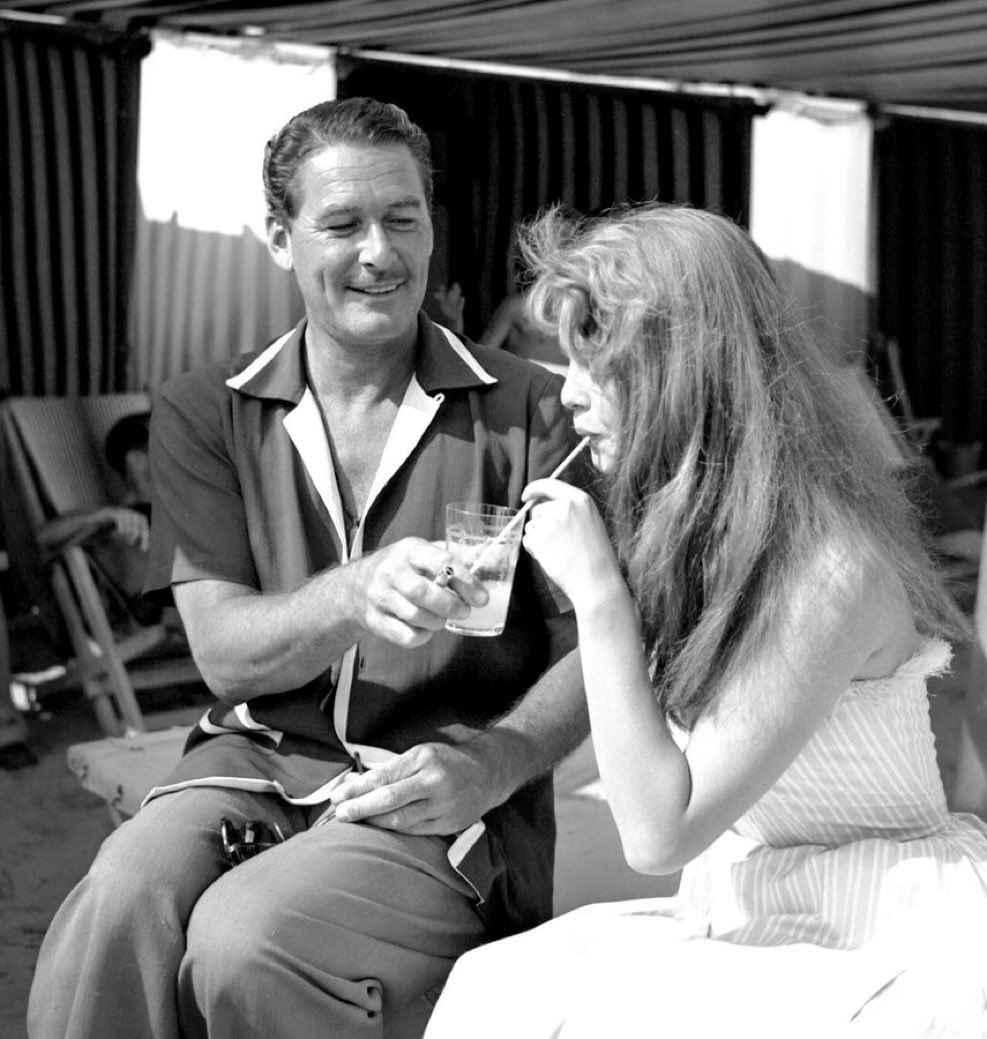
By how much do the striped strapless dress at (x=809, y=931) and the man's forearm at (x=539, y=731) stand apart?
0.93 feet

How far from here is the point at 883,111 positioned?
28.7ft

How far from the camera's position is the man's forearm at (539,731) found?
2152 mm

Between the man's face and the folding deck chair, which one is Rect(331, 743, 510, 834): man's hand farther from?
the folding deck chair

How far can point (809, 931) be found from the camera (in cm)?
180

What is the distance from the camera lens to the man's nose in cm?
241

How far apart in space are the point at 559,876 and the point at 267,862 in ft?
2.46

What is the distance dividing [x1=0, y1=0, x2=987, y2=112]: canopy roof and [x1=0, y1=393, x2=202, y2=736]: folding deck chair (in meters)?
1.72

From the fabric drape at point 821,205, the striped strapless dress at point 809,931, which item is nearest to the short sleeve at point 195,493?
the striped strapless dress at point 809,931

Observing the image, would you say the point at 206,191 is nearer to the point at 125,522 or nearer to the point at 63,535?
the point at 125,522

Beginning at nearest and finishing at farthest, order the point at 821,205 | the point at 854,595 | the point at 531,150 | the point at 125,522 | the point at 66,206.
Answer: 1. the point at 854,595
2. the point at 125,522
3. the point at 66,206
4. the point at 531,150
5. the point at 821,205

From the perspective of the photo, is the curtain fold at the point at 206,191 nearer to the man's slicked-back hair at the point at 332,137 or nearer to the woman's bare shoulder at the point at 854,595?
the man's slicked-back hair at the point at 332,137

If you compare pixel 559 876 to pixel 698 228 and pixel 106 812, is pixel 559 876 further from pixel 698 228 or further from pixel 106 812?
pixel 106 812

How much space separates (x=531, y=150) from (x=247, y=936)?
626cm

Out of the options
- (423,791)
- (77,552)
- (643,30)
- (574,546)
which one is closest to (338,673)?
(423,791)
